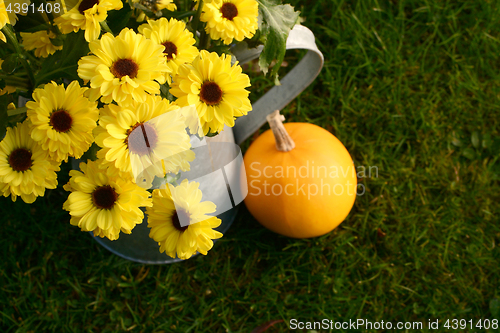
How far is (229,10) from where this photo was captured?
0.49 metres

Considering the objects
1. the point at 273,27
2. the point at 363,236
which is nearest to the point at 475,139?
the point at 363,236

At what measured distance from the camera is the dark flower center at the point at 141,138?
0.44 meters

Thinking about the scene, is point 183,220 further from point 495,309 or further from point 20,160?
point 495,309

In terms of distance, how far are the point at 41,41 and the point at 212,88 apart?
0.28m

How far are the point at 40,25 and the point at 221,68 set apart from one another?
0.27m

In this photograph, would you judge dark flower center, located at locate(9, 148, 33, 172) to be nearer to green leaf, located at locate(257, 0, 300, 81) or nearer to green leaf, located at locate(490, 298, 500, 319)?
green leaf, located at locate(257, 0, 300, 81)

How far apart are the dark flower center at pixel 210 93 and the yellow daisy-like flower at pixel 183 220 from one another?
0.11 m

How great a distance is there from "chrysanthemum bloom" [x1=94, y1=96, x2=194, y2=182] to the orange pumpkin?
0.41 meters

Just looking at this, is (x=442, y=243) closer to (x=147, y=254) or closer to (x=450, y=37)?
(x=450, y=37)

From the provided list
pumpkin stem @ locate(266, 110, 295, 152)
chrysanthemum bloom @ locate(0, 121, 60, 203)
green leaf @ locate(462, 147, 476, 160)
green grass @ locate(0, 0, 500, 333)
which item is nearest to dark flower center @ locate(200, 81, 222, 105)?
chrysanthemum bloom @ locate(0, 121, 60, 203)

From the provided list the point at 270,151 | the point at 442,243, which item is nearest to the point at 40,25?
the point at 270,151

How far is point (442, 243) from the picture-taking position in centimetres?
109

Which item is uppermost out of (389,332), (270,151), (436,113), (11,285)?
(270,151)

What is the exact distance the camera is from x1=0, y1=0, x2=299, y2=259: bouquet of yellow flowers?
43 cm
